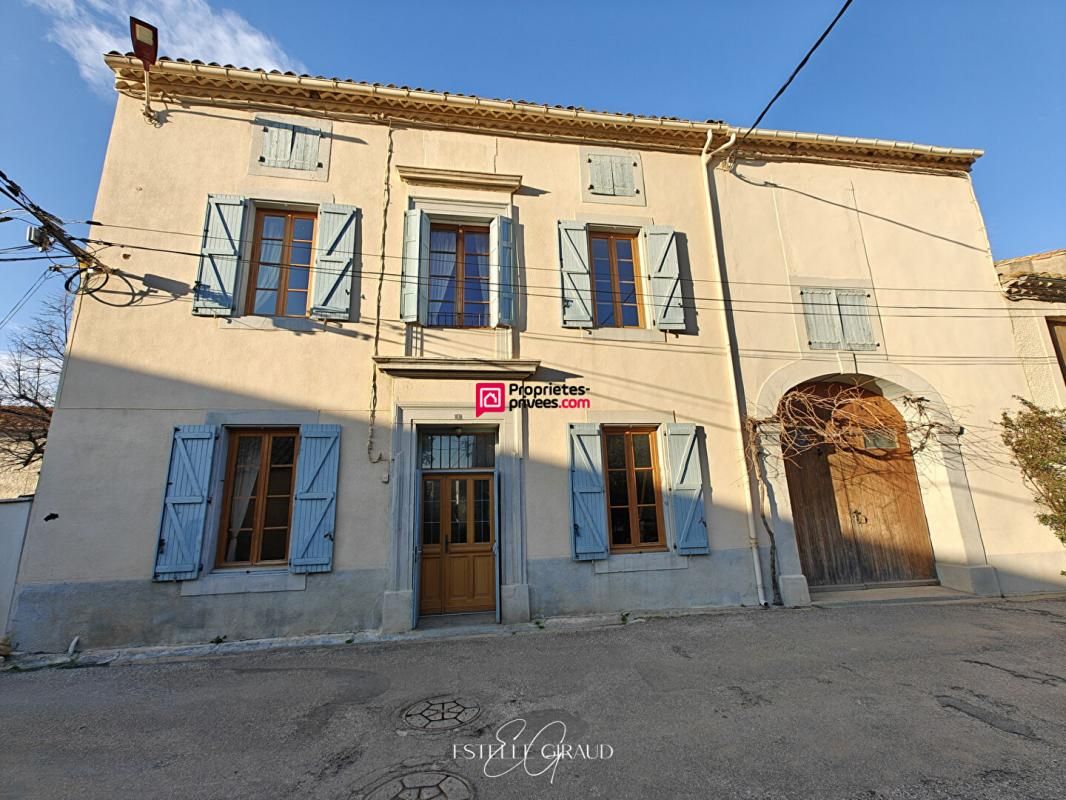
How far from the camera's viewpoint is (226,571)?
17.4 feet

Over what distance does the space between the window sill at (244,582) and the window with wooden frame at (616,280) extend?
5.02 metres

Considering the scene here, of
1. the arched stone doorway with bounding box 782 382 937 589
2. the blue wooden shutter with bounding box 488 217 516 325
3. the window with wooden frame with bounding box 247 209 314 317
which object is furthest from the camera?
the arched stone doorway with bounding box 782 382 937 589

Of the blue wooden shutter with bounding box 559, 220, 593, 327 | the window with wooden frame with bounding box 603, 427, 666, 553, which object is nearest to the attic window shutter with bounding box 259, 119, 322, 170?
the blue wooden shutter with bounding box 559, 220, 593, 327

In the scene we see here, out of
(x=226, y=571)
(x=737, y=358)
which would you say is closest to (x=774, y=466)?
(x=737, y=358)

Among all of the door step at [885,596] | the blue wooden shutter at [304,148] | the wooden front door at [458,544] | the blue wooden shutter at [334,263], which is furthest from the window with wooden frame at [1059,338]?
the blue wooden shutter at [304,148]

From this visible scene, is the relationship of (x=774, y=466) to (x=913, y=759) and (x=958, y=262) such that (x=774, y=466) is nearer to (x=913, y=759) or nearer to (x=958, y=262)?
(x=913, y=759)

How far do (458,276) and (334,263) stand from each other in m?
1.62

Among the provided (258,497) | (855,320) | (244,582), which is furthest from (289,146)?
(855,320)

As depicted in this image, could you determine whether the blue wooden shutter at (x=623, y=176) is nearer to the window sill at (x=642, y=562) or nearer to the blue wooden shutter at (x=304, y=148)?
the blue wooden shutter at (x=304, y=148)

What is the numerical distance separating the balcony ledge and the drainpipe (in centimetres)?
291

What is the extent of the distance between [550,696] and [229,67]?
8395 mm

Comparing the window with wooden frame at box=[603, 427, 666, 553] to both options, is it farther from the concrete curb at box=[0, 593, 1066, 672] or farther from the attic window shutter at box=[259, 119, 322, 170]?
the attic window shutter at box=[259, 119, 322, 170]

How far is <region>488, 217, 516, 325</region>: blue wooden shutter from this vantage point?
638 cm

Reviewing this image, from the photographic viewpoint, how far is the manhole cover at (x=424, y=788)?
249 cm
